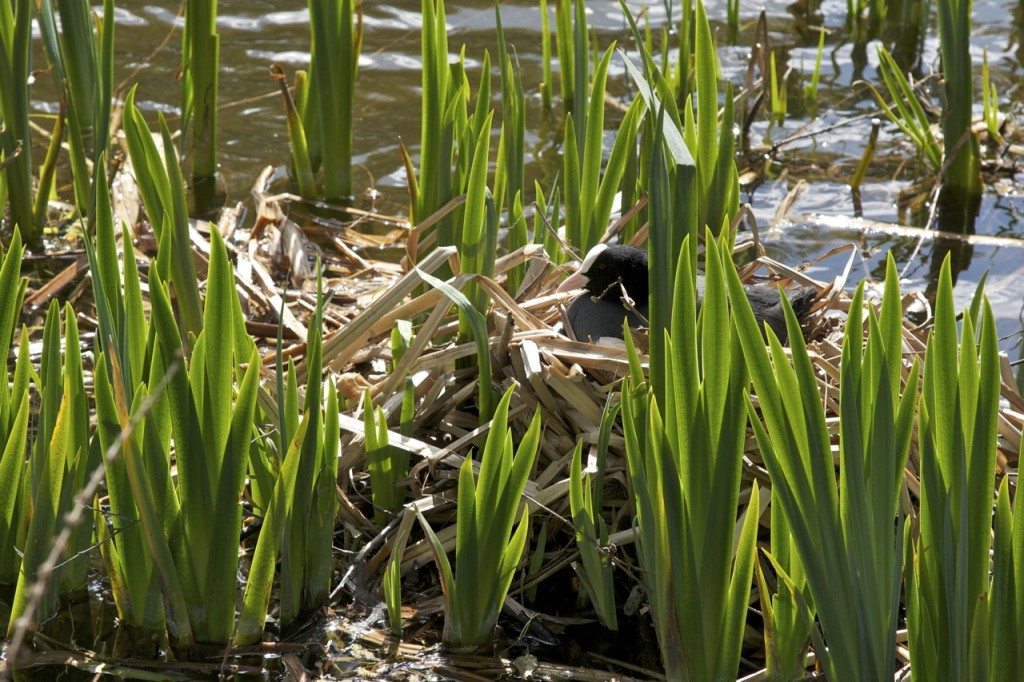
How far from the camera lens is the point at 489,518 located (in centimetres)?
178

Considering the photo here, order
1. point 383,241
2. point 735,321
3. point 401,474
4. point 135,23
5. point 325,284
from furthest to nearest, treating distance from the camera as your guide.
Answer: point 135,23 < point 383,241 < point 325,284 < point 401,474 < point 735,321

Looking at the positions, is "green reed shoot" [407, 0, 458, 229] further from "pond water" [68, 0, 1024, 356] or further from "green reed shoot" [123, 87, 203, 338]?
"pond water" [68, 0, 1024, 356]

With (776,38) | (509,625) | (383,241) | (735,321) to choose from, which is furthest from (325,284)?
(776,38)

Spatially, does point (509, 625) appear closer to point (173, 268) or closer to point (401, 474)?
point (401, 474)

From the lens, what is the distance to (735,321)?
4.68 ft

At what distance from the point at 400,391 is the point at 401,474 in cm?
22

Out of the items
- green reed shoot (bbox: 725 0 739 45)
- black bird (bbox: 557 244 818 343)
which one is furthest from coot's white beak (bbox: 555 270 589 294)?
green reed shoot (bbox: 725 0 739 45)

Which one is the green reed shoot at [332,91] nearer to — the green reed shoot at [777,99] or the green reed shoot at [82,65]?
the green reed shoot at [82,65]

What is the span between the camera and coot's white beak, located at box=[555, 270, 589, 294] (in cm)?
262

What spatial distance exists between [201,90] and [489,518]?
8.13 feet

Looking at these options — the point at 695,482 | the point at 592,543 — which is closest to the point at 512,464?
the point at 592,543

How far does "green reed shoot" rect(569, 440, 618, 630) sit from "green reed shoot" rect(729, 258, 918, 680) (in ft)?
1.33

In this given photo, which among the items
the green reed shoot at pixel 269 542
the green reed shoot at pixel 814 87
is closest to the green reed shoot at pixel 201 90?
the green reed shoot at pixel 269 542

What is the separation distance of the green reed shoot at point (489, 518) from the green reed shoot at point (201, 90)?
2.14 metres
